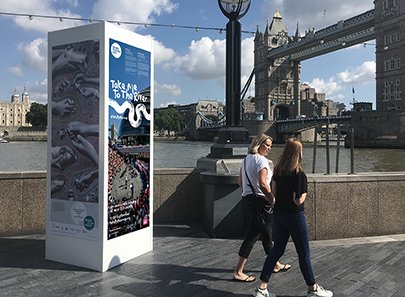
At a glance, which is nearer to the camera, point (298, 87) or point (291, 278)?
point (291, 278)

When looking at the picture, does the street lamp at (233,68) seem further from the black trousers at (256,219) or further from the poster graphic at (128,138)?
the black trousers at (256,219)

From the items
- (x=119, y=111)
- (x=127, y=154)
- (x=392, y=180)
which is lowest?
(x=392, y=180)

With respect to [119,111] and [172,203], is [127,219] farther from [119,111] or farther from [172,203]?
[172,203]

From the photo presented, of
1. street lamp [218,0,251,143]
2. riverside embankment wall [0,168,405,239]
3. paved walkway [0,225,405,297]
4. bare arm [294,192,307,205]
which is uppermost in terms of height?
street lamp [218,0,251,143]

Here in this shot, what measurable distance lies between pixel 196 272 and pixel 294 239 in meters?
1.17

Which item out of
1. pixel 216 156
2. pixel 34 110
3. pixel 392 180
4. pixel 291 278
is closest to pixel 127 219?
pixel 291 278

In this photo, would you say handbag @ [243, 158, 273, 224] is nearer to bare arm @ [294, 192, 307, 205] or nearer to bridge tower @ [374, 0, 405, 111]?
bare arm @ [294, 192, 307, 205]

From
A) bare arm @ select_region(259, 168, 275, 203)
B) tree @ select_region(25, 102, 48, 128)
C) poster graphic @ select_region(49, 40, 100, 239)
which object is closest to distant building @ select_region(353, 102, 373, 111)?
bare arm @ select_region(259, 168, 275, 203)

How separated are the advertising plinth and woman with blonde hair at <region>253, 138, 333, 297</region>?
1.65 metres

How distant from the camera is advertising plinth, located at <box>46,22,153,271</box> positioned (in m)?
4.14

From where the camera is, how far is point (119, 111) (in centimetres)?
431

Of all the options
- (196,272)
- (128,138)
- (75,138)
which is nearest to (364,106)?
(128,138)

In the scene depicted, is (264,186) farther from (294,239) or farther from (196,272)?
(196,272)

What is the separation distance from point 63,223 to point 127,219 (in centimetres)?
66
